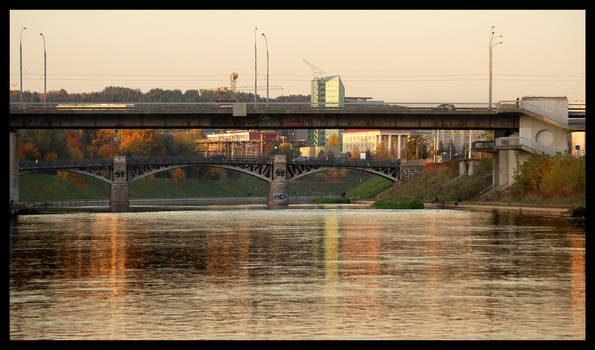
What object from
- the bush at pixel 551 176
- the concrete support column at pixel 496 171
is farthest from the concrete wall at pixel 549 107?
the concrete support column at pixel 496 171

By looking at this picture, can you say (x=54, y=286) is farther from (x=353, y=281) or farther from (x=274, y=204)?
(x=274, y=204)

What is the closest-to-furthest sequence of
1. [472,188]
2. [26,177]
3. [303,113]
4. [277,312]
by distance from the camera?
[277,312], [303,113], [472,188], [26,177]

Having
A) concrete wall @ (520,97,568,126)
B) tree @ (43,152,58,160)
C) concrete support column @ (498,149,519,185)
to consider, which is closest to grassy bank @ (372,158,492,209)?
A: concrete support column @ (498,149,519,185)

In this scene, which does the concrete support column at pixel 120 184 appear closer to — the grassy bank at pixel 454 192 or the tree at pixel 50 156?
the tree at pixel 50 156

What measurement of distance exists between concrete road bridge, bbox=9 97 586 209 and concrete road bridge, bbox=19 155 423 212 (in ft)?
151

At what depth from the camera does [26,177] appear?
606ft

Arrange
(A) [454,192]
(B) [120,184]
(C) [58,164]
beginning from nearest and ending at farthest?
(A) [454,192], (C) [58,164], (B) [120,184]

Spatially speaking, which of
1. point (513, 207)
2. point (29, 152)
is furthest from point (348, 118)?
point (29, 152)

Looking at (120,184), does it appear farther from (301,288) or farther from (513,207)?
(301,288)

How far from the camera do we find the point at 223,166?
543 ft

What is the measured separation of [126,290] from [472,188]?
104 metres

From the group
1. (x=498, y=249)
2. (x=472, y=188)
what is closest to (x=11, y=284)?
(x=498, y=249)

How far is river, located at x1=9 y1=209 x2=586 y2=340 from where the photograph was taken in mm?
24375

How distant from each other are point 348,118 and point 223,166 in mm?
59521
